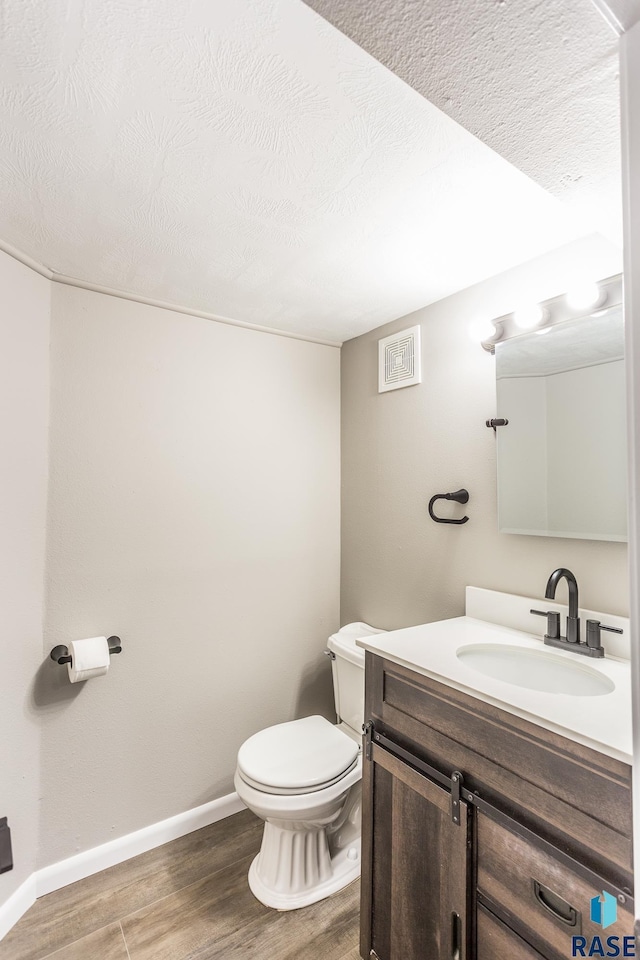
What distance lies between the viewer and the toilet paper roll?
1.63 m

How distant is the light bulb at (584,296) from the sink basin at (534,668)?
3.48ft

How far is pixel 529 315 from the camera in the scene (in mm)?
1533

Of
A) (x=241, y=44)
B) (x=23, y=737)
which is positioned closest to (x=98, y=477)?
(x=23, y=737)

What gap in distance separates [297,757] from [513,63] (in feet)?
6.41

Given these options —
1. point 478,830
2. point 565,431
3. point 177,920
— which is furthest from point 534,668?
point 177,920

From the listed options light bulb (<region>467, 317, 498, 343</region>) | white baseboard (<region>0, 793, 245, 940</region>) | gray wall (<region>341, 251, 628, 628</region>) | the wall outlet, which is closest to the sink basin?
gray wall (<region>341, 251, 628, 628</region>)

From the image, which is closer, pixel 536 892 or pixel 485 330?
pixel 536 892

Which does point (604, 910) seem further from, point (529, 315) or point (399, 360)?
point (399, 360)

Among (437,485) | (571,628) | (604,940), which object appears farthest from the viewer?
(437,485)

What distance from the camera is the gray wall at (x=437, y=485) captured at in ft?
5.02

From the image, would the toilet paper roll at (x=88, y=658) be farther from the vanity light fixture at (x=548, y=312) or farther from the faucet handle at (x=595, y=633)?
the vanity light fixture at (x=548, y=312)

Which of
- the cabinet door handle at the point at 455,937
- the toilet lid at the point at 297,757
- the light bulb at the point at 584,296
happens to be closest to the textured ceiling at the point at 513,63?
the light bulb at the point at 584,296

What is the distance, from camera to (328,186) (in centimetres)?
122

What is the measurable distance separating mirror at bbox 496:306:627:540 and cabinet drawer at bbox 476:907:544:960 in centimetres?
99
